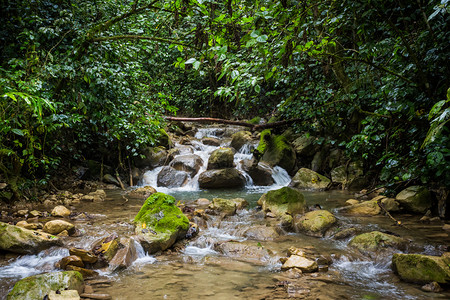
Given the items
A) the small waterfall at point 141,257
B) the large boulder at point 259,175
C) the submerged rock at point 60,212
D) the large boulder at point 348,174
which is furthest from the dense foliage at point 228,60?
the large boulder at point 259,175

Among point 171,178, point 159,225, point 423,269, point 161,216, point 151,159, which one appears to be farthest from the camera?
point 151,159

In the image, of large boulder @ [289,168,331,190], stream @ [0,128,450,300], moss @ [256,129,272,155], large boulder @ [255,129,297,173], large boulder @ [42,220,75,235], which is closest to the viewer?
stream @ [0,128,450,300]

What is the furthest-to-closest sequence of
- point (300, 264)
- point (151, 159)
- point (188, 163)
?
point (151, 159) → point (188, 163) → point (300, 264)

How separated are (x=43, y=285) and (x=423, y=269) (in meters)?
3.89

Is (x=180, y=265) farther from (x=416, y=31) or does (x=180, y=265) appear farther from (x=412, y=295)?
(x=416, y=31)

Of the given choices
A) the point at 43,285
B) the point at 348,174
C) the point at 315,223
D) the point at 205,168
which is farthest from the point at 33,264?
the point at 348,174

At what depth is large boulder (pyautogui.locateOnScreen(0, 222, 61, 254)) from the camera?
11.8 ft

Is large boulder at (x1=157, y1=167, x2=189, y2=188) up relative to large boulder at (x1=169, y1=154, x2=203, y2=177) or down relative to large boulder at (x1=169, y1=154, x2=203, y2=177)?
down

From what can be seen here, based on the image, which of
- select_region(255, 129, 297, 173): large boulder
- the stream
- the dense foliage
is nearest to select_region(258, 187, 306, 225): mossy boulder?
the stream

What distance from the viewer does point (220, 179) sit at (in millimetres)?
10109

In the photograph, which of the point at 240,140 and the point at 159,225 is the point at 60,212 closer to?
the point at 159,225

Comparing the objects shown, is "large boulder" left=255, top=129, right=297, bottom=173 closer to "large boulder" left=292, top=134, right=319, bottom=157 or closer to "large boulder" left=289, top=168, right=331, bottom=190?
"large boulder" left=292, top=134, right=319, bottom=157

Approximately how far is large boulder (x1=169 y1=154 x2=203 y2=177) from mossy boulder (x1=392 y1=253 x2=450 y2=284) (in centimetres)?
825

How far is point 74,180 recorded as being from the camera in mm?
8758
